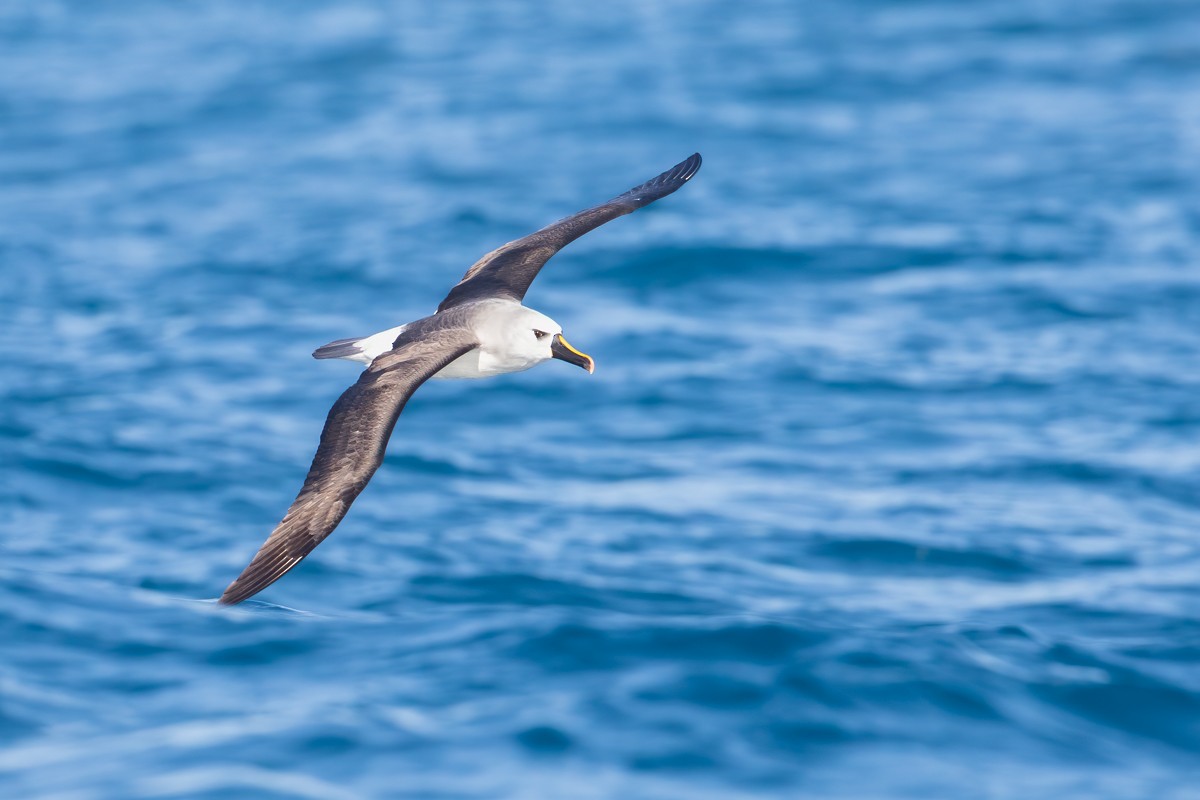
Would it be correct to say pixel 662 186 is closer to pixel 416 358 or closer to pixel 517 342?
pixel 517 342

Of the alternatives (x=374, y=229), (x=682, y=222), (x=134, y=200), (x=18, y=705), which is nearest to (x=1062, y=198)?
(x=682, y=222)

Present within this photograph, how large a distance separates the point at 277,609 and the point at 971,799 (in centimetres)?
559

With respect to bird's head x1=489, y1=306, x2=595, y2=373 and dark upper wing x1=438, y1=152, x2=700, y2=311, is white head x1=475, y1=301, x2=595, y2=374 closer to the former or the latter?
bird's head x1=489, y1=306, x2=595, y2=373

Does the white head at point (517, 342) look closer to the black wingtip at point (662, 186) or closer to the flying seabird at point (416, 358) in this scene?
the flying seabird at point (416, 358)

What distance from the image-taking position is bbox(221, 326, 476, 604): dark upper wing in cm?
902

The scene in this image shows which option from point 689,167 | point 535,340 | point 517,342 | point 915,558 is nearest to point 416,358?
point 517,342

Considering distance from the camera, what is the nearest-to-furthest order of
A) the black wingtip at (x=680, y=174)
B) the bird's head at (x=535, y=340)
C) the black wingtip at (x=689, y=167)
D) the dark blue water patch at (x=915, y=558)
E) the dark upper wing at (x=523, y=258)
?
the bird's head at (x=535, y=340)
the dark upper wing at (x=523, y=258)
the black wingtip at (x=680, y=174)
the black wingtip at (x=689, y=167)
the dark blue water patch at (x=915, y=558)

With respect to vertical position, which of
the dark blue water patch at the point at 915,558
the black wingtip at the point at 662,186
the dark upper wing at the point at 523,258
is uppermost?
the black wingtip at the point at 662,186

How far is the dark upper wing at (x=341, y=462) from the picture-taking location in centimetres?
902

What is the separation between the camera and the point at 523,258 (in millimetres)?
12055

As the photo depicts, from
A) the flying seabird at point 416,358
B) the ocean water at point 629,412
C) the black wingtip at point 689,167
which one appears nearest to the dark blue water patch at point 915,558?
the ocean water at point 629,412

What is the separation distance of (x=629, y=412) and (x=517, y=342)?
23.6 feet

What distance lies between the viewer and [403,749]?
12.0 meters

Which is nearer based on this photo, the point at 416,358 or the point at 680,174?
the point at 416,358
